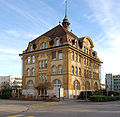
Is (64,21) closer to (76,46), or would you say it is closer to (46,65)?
(76,46)

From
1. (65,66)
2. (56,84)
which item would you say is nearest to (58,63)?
(65,66)

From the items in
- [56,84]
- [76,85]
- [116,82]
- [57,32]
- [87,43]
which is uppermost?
[57,32]

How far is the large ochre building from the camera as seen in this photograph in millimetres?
41000

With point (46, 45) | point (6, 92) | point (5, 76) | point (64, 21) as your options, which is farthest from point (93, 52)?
point (5, 76)

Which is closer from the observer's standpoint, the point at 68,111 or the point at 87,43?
the point at 68,111

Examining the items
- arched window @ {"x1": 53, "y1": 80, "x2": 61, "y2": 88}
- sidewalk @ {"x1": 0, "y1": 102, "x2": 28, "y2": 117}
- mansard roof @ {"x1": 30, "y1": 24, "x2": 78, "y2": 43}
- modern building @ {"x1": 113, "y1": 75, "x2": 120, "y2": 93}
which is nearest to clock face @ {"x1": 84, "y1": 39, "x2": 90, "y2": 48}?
mansard roof @ {"x1": 30, "y1": 24, "x2": 78, "y2": 43}

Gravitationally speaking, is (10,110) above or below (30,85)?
below

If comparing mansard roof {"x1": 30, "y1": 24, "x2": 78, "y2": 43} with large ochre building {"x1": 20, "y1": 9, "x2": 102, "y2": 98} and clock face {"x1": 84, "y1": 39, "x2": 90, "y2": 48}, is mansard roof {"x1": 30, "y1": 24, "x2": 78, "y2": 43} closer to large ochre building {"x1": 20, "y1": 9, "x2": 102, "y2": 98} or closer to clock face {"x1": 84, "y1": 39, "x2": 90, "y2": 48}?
large ochre building {"x1": 20, "y1": 9, "x2": 102, "y2": 98}

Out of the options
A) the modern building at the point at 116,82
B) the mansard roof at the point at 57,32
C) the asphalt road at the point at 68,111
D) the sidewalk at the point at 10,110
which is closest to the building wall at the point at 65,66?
the mansard roof at the point at 57,32

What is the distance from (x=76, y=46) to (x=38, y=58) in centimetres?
1029

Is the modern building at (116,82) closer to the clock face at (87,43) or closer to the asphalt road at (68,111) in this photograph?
the clock face at (87,43)

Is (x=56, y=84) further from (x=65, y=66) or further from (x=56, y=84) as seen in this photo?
(x=65, y=66)

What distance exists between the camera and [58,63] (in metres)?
42.2

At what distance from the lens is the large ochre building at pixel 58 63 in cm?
4100
